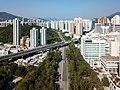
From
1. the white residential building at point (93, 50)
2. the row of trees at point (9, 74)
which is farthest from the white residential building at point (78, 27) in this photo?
the row of trees at point (9, 74)

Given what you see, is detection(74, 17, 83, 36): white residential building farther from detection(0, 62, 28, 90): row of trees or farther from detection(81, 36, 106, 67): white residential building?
detection(0, 62, 28, 90): row of trees

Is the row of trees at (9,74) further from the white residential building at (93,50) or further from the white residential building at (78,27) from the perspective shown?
the white residential building at (78,27)

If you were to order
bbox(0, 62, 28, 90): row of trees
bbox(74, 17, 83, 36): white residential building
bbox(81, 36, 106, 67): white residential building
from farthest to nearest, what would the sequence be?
bbox(74, 17, 83, 36): white residential building < bbox(81, 36, 106, 67): white residential building < bbox(0, 62, 28, 90): row of trees

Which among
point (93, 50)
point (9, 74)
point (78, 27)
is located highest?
point (78, 27)

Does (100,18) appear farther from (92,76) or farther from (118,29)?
(92,76)

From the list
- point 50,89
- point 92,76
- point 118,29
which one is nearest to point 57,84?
point 50,89

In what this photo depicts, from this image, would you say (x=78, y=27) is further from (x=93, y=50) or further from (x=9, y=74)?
(x=9, y=74)

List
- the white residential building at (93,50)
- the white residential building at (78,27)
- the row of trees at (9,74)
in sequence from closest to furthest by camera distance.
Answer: the row of trees at (9,74) < the white residential building at (93,50) < the white residential building at (78,27)

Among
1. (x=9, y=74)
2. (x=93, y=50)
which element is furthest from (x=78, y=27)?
(x=9, y=74)

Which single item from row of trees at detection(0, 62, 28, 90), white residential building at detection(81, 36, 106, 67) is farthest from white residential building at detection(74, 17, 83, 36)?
row of trees at detection(0, 62, 28, 90)

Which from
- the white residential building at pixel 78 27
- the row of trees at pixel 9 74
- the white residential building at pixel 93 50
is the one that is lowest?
the row of trees at pixel 9 74

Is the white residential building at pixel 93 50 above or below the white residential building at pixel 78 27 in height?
below

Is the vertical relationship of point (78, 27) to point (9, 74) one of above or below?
above
